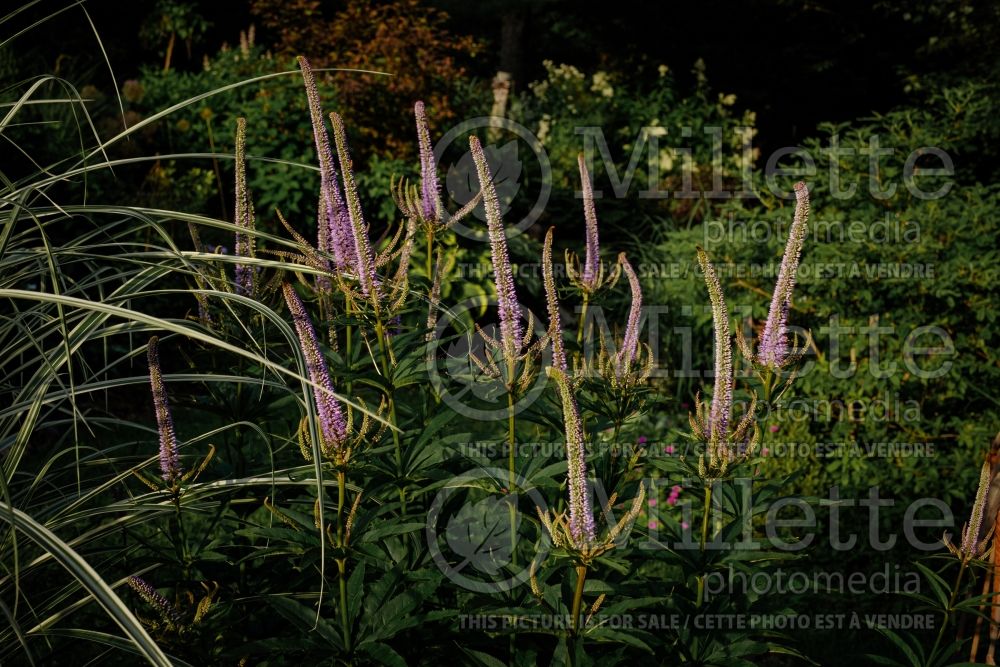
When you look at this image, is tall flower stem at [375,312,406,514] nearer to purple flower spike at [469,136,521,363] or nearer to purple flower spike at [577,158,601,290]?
purple flower spike at [469,136,521,363]

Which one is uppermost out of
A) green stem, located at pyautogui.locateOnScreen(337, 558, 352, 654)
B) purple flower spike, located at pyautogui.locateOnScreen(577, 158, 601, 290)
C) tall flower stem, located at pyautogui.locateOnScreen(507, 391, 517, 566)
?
purple flower spike, located at pyautogui.locateOnScreen(577, 158, 601, 290)

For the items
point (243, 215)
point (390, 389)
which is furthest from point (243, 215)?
point (390, 389)

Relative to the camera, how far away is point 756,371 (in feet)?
7.40

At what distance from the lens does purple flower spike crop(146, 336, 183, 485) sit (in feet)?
6.16

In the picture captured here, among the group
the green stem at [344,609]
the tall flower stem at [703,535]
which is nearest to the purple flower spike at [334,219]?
the green stem at [344,609]

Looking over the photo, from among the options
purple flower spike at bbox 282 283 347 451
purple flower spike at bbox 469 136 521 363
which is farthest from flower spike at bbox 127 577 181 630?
purple flower spike at bbox 469 136 521 363

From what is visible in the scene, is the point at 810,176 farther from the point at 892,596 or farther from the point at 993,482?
the point at 993,482

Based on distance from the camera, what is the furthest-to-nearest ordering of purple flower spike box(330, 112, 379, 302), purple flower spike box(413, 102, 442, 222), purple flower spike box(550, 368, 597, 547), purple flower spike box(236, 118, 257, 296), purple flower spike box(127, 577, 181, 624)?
purple flower spike box(413, 102, 442, 222) → purple flower spike box(236, 118, 257, 296) → purple flower spike box(330, 112, 379, 302) → purple flower spike box(127, 577, 181, 624) → purple flower spike box(550, 368, 597, 547)

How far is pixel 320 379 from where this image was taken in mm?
1770

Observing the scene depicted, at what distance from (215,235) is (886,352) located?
15.0ft

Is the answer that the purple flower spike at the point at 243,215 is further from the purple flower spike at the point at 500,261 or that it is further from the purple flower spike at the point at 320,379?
the purple flower spike at the point at 500,261

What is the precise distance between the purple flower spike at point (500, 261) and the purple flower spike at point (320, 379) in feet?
1.26

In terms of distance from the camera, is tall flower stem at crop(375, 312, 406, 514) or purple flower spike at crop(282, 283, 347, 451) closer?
purple flower spike at crop(282, 283, 347, 451)

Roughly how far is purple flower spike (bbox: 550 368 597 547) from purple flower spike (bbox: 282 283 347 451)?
488mm
